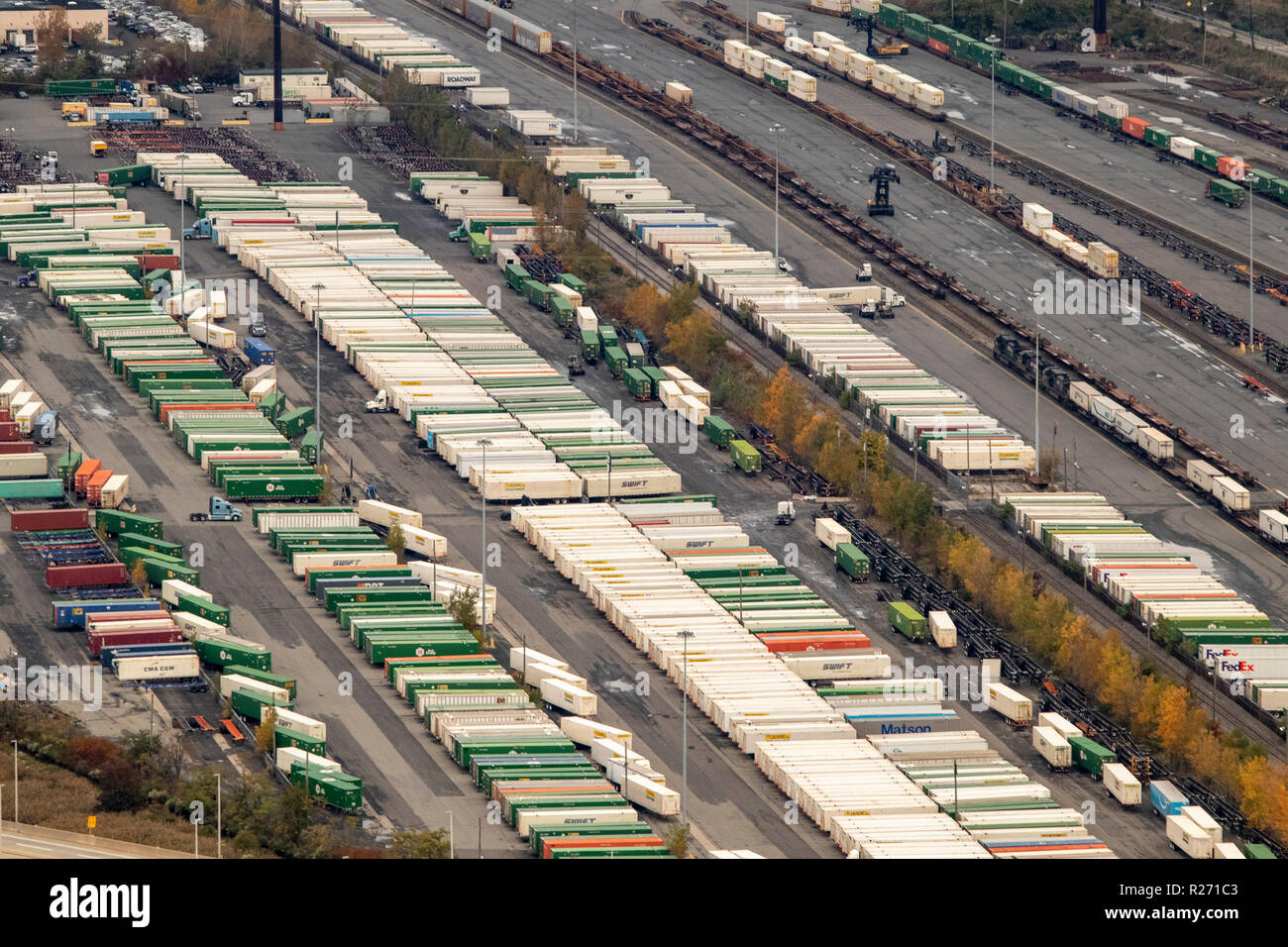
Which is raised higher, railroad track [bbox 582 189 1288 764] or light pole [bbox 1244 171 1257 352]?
light pole [bbox 1244 171 1257 352]

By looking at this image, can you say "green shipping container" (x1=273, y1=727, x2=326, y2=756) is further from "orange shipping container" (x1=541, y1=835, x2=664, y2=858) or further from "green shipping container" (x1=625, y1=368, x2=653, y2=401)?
→ "green shipping container" (x1=625, y1=368, x2=653, y2=401)

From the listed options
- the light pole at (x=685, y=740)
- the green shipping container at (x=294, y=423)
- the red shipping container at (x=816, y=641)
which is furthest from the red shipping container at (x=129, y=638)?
the green shipping container at (x=294, y=423)

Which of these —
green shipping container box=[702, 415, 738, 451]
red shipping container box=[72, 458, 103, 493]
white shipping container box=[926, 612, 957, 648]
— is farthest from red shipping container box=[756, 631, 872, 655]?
red shipping container box=[72, 458, 103, 493]

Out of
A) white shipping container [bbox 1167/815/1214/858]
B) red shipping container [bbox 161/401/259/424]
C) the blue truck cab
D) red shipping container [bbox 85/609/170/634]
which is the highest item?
the blue truck cab

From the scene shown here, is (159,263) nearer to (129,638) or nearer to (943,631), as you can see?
(129,638)

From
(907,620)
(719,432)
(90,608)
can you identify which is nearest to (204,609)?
(90,608)

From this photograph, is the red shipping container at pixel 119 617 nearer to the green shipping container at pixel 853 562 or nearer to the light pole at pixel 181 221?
the green shipping container at pixel 853 562

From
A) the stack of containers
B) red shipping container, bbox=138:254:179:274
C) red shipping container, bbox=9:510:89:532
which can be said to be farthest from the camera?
red shipping container, bbox=138:254:179:274
